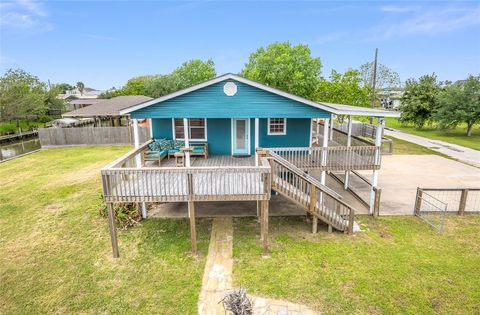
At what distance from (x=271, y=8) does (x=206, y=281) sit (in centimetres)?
4678

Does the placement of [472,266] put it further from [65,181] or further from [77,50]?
[77,50]

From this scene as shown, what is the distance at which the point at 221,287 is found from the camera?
649cm

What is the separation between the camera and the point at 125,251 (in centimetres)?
814

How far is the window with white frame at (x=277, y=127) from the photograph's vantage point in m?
11.9

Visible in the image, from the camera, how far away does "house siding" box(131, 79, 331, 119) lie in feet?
33.7

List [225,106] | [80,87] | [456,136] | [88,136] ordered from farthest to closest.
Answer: [80,87] < [456,136] < [88,136] < [225,106]

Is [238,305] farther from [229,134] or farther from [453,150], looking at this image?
[453,150]

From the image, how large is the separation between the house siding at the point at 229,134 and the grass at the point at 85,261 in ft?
12.0

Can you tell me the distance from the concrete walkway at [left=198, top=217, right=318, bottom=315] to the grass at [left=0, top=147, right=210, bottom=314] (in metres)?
0.24

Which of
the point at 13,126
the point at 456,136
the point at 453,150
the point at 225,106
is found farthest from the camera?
the point at 13,126

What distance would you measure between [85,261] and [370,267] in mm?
7978

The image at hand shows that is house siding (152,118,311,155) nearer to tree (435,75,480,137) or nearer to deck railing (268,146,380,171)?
deck railing (268,146,380,171)

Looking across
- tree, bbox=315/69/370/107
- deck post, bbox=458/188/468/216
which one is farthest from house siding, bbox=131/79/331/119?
tree, bbox=315/69/370/107

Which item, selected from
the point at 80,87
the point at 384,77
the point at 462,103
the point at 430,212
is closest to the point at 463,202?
the point at 430,212
